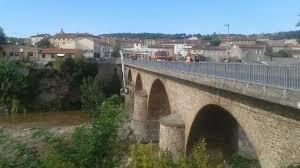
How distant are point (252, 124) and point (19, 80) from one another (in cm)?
4887

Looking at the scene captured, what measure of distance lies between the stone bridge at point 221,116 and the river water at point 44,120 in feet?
33.6

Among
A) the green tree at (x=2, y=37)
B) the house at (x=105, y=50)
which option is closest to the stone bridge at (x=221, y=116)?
the green tree at (x=2, y=37)

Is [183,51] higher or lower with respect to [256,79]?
higher

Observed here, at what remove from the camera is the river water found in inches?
1831

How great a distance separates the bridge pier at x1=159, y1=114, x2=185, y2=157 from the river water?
2225cm

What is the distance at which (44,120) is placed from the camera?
168 ft

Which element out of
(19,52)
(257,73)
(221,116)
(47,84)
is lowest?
(47,84)

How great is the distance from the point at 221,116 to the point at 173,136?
10.4 ft

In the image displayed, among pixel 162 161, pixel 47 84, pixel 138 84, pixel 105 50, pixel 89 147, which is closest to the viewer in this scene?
pixel 89 147

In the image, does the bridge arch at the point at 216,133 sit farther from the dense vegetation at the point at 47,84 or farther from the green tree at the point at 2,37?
the green tree at the point at 2,37

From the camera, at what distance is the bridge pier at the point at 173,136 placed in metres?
24.1

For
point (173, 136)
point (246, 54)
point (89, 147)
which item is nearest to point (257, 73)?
point (89, 147)

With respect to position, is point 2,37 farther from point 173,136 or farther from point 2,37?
point 173,136

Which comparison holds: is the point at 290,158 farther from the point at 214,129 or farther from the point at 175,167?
the point at 214,129
